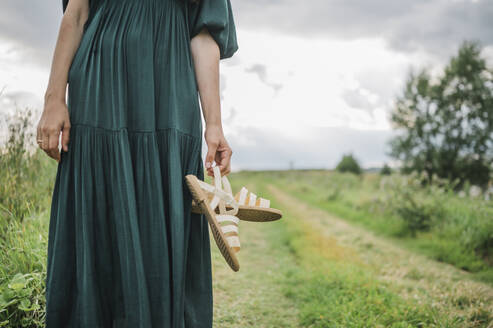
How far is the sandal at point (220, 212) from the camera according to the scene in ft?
3.50

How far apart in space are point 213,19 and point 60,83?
650 mm

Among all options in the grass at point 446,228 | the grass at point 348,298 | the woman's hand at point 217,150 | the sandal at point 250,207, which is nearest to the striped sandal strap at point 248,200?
the sandal at point 250,207

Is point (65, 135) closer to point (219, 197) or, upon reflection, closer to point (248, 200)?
point (219, 197)

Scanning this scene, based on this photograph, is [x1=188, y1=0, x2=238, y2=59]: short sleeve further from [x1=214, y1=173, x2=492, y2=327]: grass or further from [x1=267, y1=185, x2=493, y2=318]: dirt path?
[x1=267, y1=185, x2=493, y2=318]: dirt path

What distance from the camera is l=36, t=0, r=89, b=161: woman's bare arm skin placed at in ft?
3.56

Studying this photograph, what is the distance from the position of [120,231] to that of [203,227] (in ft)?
1.12

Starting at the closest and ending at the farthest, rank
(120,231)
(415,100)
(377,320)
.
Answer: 1. (120,231)
2. (377,320)
3. (415,100)

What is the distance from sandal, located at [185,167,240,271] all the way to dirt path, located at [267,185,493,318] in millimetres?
1789

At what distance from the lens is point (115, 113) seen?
46.1 inches

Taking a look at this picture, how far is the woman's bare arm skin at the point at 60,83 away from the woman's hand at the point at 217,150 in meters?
0.51

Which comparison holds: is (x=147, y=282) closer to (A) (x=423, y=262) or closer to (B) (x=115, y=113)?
(B) (x=115, y=113)

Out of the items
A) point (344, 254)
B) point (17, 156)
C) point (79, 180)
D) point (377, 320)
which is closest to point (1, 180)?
point (17, 156)

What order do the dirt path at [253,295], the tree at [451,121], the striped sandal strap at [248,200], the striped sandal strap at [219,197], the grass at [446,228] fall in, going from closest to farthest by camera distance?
the striped sandal strap at [219,197]
the striped sandal strap at [248,200]
the dirt path at [253,295]
the grass at [446,228]
the tree at [451,121]

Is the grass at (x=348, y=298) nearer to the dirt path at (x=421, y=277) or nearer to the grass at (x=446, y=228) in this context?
the dirt path at (x=421, y=277)
